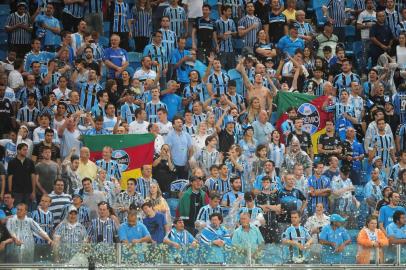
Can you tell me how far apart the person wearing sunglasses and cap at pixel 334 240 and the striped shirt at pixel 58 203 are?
3.91m

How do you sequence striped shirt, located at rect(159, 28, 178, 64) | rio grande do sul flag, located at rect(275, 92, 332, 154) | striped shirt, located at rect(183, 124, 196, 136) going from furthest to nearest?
1. striped shirt, located at rect(159, 28, 178, 64)
2. rio grande do sul flag, located at rect(275, 92, 332, 154)
3. striped shirt, located at rect(183, 124, 196, 136)

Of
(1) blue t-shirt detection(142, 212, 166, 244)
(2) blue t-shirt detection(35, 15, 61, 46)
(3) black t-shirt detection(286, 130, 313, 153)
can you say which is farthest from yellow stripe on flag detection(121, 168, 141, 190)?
(2) blue t-shirt detection(35, 15, 61, 46)

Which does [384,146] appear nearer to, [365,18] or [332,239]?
[365,18]

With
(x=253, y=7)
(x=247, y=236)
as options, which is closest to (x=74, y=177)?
(x=247, y=236)

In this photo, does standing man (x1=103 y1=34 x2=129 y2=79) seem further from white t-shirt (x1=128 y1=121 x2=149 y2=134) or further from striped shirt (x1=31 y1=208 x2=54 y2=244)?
striped shirt (x1=31 y1=208 x2=54 y2=244)

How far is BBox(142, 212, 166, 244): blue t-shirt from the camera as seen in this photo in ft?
63.5

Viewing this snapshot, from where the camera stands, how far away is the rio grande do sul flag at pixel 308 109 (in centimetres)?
2350

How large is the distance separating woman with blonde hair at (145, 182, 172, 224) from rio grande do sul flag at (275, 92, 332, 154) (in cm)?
410

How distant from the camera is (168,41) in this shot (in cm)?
2478

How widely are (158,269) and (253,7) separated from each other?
9.18 m

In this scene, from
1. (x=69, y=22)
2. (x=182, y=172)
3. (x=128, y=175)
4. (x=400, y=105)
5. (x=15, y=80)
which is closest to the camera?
(x=128, y=175)

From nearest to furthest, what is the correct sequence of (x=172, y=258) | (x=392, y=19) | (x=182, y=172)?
(x=172, y=258) → (x=182, y=172) → (x=392, y=19)

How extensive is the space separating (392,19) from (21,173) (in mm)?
9480

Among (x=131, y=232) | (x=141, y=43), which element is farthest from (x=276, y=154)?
(x=141, y=43)
